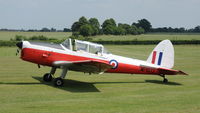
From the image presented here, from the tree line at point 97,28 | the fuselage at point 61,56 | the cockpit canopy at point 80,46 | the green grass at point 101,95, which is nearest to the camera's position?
the green grass at point 101,95

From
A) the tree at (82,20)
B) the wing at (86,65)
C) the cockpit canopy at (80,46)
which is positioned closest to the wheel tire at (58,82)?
the wing at (86,65)

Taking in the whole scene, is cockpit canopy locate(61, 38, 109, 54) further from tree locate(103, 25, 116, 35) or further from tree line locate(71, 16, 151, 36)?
tree locate(103, 25, 116, 35)

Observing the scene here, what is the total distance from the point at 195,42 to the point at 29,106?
53692 mm

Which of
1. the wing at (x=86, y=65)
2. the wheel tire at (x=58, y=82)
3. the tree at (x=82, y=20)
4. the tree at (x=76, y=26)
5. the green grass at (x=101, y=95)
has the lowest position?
the green grass at (x=101, y=95)

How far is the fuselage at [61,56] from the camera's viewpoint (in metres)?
12.5

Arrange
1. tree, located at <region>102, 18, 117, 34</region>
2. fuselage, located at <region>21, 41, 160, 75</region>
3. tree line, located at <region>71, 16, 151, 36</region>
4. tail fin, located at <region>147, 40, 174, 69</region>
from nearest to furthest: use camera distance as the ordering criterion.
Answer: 1. fuselage, located at <region>21, 41, 160, 75</region>
2. tail fin, located at <region>147, 40, 174, 69</region>
3. tree line, located at <region>71, 16, 151, 36</region>
4. tree, located at <region>102, 18, 117, 34</region>

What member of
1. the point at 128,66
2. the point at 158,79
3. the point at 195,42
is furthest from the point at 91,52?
the point at 195,42

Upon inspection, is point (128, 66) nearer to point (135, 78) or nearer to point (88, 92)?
Answer: point (135, 78)

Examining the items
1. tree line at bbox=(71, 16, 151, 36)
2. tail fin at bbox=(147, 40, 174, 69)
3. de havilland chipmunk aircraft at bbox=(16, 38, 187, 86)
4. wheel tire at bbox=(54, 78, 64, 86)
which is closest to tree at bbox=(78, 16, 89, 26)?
tree line at bbox=(71, 16, 151, 36)

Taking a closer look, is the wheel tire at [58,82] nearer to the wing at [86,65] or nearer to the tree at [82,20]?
the wing at [86,65]

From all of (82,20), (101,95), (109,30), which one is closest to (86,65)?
(101,95)

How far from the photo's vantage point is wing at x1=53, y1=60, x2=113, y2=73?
11.7 m

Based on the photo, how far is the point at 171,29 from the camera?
158m

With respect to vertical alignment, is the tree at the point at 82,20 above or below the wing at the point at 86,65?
above
